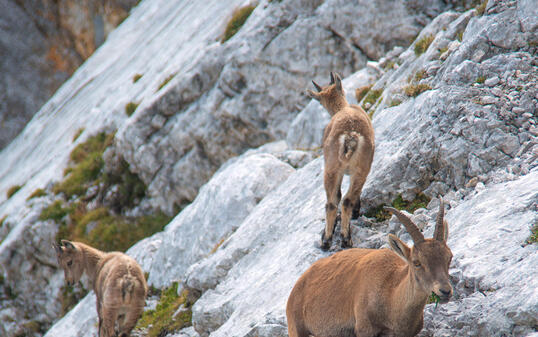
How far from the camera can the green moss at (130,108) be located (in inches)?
1188

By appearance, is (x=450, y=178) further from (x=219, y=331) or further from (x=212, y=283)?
(x=212, y=283)

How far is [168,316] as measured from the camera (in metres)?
14.2

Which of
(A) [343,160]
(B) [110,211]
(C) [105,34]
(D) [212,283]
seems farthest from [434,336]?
(C) [105,34]

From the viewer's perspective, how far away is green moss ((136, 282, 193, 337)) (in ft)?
44.0

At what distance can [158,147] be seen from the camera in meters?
26.9

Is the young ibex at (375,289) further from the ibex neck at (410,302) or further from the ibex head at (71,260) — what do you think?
the ibex head at (71,260)

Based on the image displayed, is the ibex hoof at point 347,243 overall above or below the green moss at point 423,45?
above

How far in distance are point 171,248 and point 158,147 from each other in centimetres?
1052

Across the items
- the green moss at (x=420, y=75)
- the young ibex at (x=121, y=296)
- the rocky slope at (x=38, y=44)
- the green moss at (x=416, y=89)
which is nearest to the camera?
the green moss at (x=416, y=89)

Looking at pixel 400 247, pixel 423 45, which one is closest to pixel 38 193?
pixel 423 45

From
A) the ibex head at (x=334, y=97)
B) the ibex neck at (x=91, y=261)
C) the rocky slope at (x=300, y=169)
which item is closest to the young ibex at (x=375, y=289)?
the rocky slope at (x=300, y=169)

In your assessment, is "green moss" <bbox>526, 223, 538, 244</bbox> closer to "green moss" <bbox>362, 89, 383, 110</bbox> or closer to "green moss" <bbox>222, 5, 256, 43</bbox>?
"green moss" <bbox>362, 89, 383, 110</bbox>

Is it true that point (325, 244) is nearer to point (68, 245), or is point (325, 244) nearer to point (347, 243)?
point (347, 243)

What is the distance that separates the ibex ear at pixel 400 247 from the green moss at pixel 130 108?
84.6 feet
